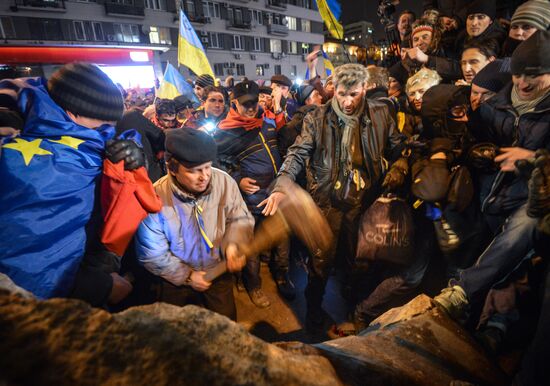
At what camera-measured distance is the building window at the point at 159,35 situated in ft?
101

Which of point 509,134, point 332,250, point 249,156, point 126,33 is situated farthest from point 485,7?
point 126,33

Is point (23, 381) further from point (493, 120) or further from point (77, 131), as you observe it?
point (493, 120)

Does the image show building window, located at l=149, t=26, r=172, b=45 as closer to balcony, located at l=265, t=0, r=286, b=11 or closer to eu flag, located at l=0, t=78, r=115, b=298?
balcony, located at l=265, t=0, r=286, b=11

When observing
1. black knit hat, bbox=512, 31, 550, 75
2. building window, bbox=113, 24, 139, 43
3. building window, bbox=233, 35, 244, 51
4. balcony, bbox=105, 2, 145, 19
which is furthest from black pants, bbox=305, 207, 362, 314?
building window, bbox=233, 35, 244, 51

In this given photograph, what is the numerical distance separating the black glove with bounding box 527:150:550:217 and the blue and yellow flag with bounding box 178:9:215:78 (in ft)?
25.7

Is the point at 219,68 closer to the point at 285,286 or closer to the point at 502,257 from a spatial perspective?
the point at 285,286

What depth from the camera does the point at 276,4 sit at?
41969mm

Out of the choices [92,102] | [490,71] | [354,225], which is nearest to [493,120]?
[490,71]

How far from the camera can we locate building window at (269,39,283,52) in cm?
4242

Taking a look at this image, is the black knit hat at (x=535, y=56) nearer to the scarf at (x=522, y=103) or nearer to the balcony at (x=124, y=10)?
the scarf at (x=522, y=103)

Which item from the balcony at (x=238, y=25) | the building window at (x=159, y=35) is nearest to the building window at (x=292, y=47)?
the balcony at (x=238, y=25)

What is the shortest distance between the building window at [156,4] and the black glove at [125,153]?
37.0 m

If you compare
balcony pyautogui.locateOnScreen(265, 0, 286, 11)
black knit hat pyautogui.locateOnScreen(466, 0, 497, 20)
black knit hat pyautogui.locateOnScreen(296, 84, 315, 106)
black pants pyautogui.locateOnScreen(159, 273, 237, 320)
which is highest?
balcony pyautogui.locateOnScreen(265, 0, 286, 11)

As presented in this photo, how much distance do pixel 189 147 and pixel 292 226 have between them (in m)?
1.23
